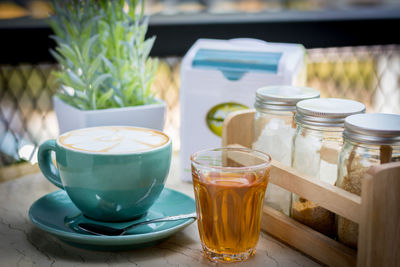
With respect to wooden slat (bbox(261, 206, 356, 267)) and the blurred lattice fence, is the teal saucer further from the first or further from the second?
the blurred lattice fence

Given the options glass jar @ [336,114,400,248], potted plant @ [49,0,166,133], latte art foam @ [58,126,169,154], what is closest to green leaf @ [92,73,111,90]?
potted plant @ [49,0,166,133]

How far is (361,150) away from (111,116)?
1.38ft

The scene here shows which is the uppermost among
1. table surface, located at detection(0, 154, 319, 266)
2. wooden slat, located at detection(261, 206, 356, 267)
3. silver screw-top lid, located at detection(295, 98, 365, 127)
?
silver screw-top lid, located at detection(295, 98, 365, 127)

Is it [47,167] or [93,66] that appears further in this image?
[93,66]

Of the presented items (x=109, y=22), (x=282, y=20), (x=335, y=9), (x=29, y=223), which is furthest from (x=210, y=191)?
(x=335, y=9)

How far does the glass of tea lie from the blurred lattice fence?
0.55 metres

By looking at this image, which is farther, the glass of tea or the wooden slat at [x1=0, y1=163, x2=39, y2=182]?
the wooden slat at [x1=0, y1=163, x2=39, y2=182]

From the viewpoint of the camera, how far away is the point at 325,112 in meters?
0.59

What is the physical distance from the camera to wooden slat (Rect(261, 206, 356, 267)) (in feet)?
1.85

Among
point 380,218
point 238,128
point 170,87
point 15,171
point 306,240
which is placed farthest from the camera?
point 170,87

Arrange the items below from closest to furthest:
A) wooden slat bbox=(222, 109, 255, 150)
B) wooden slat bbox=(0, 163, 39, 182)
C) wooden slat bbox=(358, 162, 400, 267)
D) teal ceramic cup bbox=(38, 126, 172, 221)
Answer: wooden slat bbox=(358, 162, 400, 267) → teal ceramic cup bbox=(38, 126, 172, 221) → wooden slat bbox=(222, 109, 255, 150) → wooden slat bbox=(0, 163, 39, 182)

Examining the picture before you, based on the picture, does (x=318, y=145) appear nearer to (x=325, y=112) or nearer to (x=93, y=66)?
(x=325, y=112)

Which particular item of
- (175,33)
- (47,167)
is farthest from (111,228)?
(175,33)

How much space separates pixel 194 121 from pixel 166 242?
299mm
